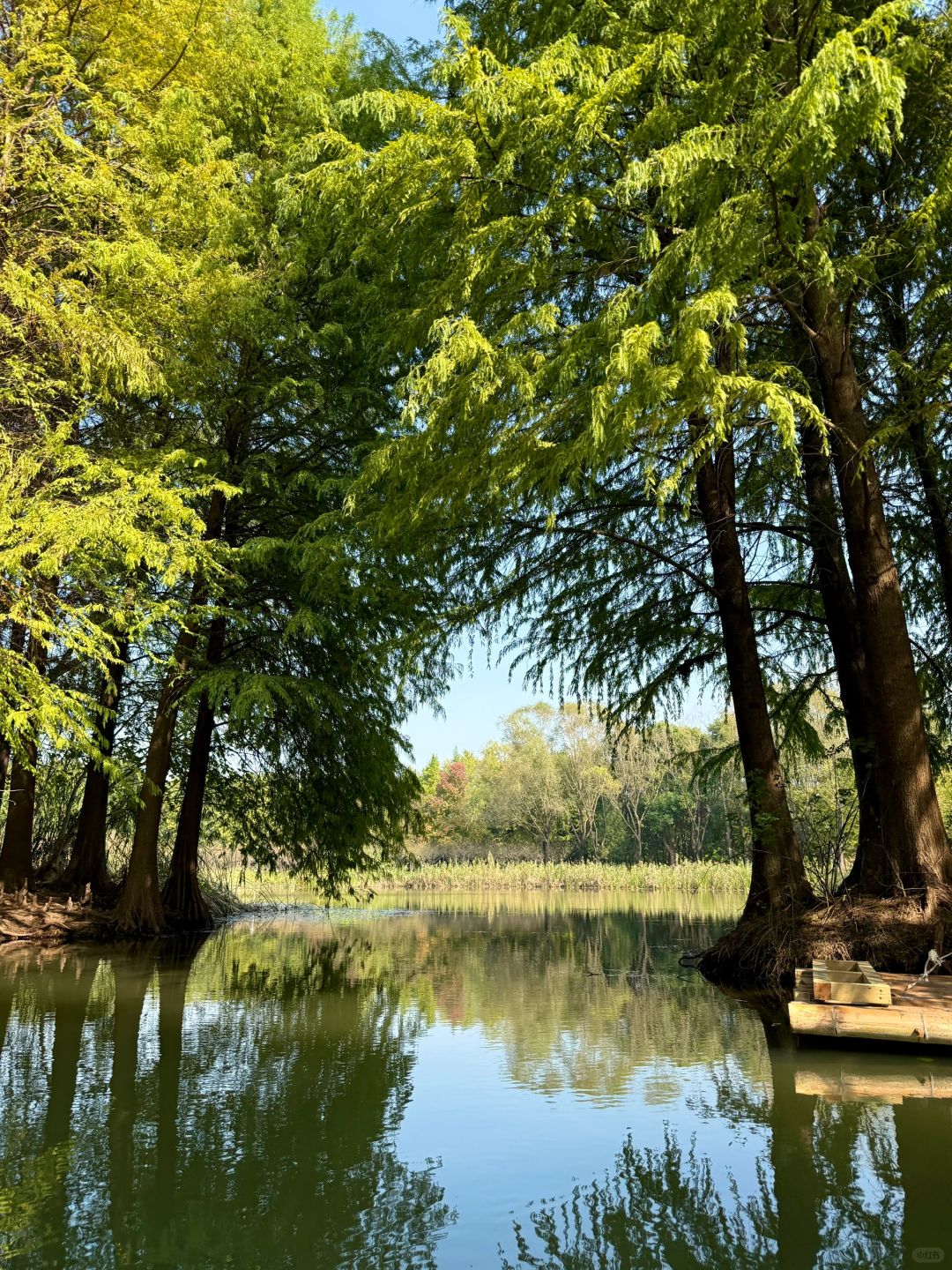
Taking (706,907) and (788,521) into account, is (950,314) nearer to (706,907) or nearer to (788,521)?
(788,521)

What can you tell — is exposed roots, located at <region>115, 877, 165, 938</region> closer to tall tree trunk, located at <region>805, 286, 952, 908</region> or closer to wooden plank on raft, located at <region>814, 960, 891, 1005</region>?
wooden plank on raft, located at <region>814, 960, 891, 1005</region>

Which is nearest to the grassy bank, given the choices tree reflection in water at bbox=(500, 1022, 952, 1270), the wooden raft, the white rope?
the white rope

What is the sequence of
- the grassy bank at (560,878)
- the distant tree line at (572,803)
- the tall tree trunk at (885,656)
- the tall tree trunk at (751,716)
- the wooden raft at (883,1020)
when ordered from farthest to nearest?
the distant tree line at (572,803) → the grassy bank at (560,878) → the tall tree trunk at (751,716) → the tall tree trunk at (885,656) → the wooden raft at (883,1020)

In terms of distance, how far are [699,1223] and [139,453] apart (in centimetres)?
996

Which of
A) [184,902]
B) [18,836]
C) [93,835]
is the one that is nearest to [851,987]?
[184,902]

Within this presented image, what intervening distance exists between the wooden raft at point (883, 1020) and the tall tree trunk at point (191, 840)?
9.70 meters

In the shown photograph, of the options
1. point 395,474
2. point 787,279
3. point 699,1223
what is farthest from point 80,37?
point 699,1223

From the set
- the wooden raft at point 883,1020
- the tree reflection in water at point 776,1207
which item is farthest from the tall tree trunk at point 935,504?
the tree reflection in water at point 776,1207

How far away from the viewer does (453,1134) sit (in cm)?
376

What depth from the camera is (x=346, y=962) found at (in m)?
9.98

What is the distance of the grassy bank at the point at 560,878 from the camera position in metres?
32.6

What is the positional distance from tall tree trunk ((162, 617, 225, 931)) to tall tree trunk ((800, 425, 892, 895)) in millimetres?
8327

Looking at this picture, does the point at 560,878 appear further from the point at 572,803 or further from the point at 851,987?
the point at 851,987

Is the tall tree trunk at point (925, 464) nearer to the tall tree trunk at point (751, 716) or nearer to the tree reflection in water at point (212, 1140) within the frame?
the tall tree trunk at point (751, 716)
